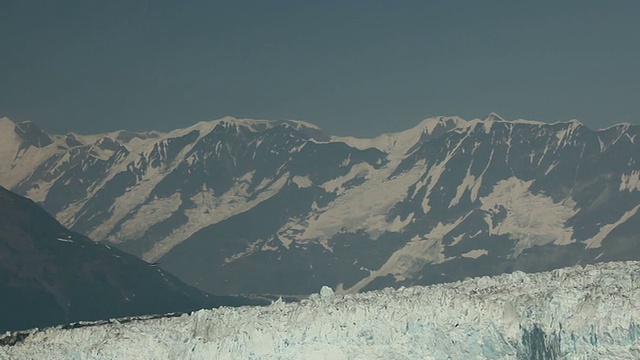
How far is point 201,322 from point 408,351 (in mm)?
18249

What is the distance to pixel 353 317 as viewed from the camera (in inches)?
3836

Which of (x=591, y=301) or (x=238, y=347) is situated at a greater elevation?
(x=591, y=301)

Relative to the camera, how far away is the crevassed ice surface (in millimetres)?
86500

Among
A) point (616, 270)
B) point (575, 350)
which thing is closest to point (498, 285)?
point (616, 270)

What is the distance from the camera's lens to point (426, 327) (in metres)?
94.8

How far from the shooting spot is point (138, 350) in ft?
338

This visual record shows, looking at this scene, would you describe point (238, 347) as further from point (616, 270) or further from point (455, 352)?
point (616, 270)

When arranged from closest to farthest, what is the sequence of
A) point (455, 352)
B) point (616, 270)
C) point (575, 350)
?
1. point (575, 350)
2. point (455, 352)
3. point (616, 270)

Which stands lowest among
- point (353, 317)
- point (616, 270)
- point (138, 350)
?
point (138, 350)

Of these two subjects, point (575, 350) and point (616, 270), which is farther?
point (616, 270)

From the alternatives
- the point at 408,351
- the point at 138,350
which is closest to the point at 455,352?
the point at 408,351

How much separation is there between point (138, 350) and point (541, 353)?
32792mm

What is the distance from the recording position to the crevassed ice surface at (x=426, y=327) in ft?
284

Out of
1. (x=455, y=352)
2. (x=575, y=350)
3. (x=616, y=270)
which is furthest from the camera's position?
(x=616, y=270)
